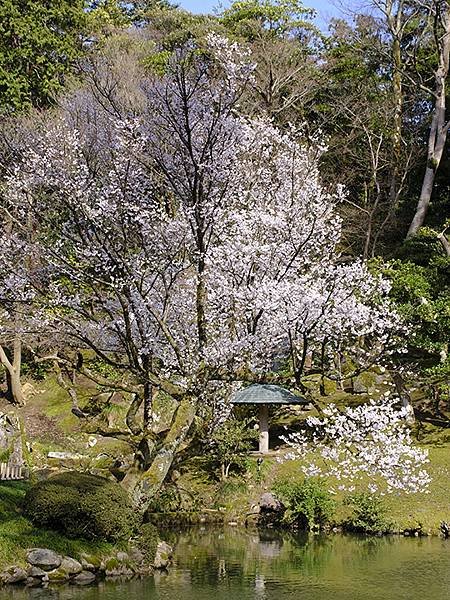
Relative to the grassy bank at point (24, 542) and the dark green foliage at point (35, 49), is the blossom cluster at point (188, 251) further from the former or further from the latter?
the dark green foliage at point (35, 49)

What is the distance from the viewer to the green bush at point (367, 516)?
11.9 m

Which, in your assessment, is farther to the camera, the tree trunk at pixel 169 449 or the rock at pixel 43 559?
the rock at pixel 43 559

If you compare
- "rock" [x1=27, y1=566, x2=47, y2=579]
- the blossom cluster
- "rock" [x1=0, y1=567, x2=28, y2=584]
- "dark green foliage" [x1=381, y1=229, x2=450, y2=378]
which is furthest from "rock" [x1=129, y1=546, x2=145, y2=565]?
"dark green foliage" [x1=381, y1=229, x2=450, y2=378]

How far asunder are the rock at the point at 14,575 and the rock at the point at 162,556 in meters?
1.70

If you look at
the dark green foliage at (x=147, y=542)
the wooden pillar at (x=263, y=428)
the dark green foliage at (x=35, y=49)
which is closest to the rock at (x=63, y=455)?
the wooden pillar at (x=263, y=428)

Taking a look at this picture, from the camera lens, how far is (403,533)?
11.9 metres

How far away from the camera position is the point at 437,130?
19625 millimetres

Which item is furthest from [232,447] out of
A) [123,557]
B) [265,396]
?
[123,557]

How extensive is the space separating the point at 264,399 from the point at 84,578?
6448mm

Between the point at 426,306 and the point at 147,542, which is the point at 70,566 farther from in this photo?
the point at 426,306

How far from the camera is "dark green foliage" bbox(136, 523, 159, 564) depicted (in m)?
9.38

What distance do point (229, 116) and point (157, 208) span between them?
150 cm

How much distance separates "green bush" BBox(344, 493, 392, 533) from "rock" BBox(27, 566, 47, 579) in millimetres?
5476

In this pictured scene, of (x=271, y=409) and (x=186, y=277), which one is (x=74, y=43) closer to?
(x=271, y=409)
